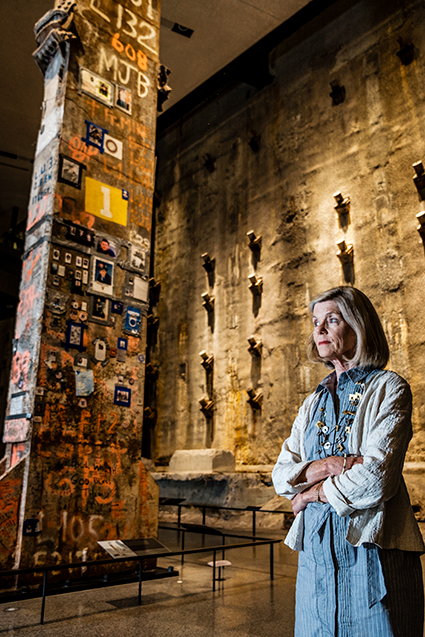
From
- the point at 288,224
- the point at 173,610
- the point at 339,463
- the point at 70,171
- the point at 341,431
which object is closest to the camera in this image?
the point at 339,463

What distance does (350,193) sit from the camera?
9.51 m

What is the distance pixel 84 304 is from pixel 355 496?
4032mm

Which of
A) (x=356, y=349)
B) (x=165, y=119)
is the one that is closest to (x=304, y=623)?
(x=356, y=349)

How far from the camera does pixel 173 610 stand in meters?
3.66

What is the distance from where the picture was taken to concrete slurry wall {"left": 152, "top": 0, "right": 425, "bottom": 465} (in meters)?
8.70

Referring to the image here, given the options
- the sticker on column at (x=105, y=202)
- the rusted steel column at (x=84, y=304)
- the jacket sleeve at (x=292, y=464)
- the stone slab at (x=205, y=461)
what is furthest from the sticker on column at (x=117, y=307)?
the stone slab at (x=205, y=461)

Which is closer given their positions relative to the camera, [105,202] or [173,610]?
[173,610]

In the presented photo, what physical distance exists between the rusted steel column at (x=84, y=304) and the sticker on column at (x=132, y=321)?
0.01 metres

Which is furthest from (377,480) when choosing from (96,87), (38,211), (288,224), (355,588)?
(288,224)

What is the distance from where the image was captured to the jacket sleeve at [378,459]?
1490mm

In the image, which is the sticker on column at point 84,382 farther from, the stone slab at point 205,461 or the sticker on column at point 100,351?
the stone slab at point 205,461

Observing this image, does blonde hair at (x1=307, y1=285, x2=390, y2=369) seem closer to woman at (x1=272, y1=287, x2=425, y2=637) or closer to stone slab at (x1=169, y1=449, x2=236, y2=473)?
woman at (x1=272, y1=287, x2=425, y2=637)

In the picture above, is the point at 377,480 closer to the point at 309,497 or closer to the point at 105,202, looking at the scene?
the point at 309,497

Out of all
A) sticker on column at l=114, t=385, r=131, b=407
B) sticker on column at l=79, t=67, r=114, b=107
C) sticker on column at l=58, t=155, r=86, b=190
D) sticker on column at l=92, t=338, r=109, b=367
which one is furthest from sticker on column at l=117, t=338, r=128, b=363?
sticker on column at l=79, t=67, r=114, b=107
